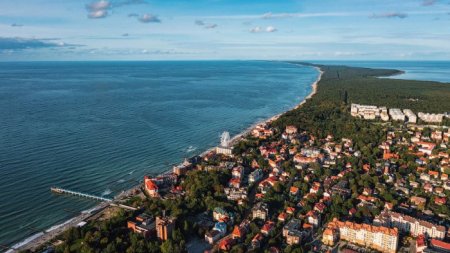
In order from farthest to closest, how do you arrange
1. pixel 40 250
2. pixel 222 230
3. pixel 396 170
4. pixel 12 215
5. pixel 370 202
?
pixel 396 170 < pixel 370 202 < pixel 12 215 < pixel 222 230 < pixel 40 250

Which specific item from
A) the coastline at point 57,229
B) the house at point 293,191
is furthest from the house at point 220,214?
the coastline at point 57,229

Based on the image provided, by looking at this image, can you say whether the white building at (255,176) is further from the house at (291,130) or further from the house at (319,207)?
the house at (291,130)

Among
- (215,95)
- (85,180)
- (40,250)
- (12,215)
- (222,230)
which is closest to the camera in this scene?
(40,250)

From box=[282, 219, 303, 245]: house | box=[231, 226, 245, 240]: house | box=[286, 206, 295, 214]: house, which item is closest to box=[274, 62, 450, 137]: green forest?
box=[286, 206, 295, 214]: house

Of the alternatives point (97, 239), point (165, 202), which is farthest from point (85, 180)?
point (97, 239)

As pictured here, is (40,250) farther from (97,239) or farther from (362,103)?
(362,103)

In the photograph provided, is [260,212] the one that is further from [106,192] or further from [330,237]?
[106,192]

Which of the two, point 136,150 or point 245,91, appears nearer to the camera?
point 136,150
